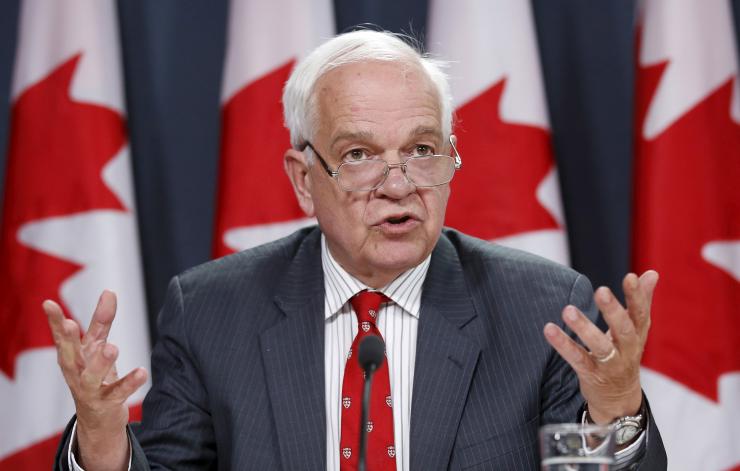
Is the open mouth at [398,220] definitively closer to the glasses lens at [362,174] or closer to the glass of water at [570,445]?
the glasses lens at [362,174]

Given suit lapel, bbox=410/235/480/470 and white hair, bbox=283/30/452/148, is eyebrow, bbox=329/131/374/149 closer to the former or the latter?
white hair, bbox=283/30/452/148

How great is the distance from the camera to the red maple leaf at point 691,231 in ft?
10.4

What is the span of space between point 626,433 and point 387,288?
76 cm

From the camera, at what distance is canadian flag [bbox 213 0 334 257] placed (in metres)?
3.35

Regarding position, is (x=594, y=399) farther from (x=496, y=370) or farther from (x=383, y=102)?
(x=383, y=102)

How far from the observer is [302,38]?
3.37 metres

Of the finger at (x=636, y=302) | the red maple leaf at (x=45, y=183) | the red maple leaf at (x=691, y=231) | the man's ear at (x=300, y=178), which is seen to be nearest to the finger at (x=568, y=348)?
the finger at (x=636, y=302)

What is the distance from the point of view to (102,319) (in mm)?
2010

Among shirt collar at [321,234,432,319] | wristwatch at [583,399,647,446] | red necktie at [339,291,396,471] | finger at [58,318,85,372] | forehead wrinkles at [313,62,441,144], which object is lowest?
red necktie at [339,291,396,471]

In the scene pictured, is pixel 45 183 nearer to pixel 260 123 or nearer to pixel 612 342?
pixel 260 123

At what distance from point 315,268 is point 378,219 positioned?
1.04 ft

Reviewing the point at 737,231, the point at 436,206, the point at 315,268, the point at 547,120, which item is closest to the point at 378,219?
the point at 436,206

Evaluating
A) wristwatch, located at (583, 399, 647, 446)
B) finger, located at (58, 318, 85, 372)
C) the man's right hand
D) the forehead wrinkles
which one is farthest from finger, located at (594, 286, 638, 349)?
finger, located at (58, 318, 85, 372)

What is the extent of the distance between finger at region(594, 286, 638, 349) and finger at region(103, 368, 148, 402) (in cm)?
86
